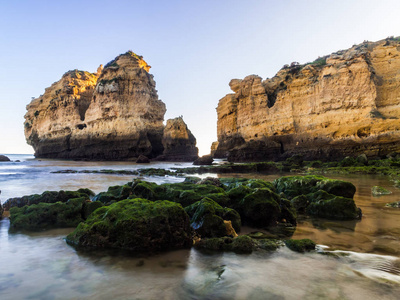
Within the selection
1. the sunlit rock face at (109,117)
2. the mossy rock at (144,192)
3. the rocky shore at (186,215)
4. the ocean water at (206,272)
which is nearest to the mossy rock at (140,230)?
the rocky shore at (186,215)

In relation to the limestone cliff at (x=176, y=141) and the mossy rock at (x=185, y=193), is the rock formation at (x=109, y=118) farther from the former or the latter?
the mossy rock at (x=185, y=193)

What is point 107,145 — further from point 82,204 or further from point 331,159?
point 82,204

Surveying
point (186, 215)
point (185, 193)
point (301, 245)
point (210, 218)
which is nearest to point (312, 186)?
point (185, 193)

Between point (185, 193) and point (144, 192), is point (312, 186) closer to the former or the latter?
point (185, 193)

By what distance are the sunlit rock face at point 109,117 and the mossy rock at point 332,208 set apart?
1437 inches

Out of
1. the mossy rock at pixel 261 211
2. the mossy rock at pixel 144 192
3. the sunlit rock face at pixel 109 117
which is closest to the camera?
the mossy rock at pixel 261 211

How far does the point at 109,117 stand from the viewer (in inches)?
1644

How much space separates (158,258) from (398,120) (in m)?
24.2

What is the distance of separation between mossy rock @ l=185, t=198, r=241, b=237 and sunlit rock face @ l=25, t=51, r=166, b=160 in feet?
121

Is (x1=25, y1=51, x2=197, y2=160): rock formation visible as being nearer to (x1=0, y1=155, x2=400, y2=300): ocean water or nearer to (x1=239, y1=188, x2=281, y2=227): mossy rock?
(x1=239, y1=188, x2=281, y2=227): mossy rock

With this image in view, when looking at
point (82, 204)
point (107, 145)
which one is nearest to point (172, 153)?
point (107, 145)

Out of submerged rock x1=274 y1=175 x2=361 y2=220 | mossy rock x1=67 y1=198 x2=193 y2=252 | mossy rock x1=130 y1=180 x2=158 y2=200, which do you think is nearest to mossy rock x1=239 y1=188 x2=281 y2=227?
submerged rock x1=274 y1=175 x2=361 y2=220

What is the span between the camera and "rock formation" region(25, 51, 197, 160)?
4059 cm

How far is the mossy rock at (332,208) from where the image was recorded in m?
5.03
